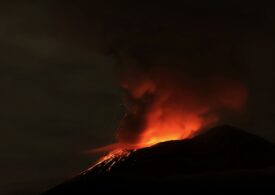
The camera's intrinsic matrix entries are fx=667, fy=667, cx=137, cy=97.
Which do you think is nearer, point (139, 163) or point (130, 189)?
point (130, 189)

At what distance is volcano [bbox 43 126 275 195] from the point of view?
9656cm

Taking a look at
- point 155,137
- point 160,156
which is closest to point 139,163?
point 160,156

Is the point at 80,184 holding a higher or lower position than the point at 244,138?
lower

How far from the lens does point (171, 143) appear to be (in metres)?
130

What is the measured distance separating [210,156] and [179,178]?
79.7 feet

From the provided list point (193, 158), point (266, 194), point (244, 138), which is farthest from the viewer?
point (244, 138)

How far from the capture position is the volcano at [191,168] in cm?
9656

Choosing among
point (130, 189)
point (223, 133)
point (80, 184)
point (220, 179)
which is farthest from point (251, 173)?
point (223, 133)

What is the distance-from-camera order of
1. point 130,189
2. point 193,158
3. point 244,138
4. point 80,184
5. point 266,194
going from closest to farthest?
point 266,194, point 130,189, point 80,184, point 193,158, point 244,138

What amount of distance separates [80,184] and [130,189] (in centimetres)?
1058

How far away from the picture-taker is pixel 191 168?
120 meters

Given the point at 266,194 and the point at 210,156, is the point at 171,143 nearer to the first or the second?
the point at 210,156

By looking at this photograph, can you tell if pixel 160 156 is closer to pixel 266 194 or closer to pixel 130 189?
pixel 130 189

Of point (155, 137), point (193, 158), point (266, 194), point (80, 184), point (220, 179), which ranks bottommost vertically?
point (266, 194)
